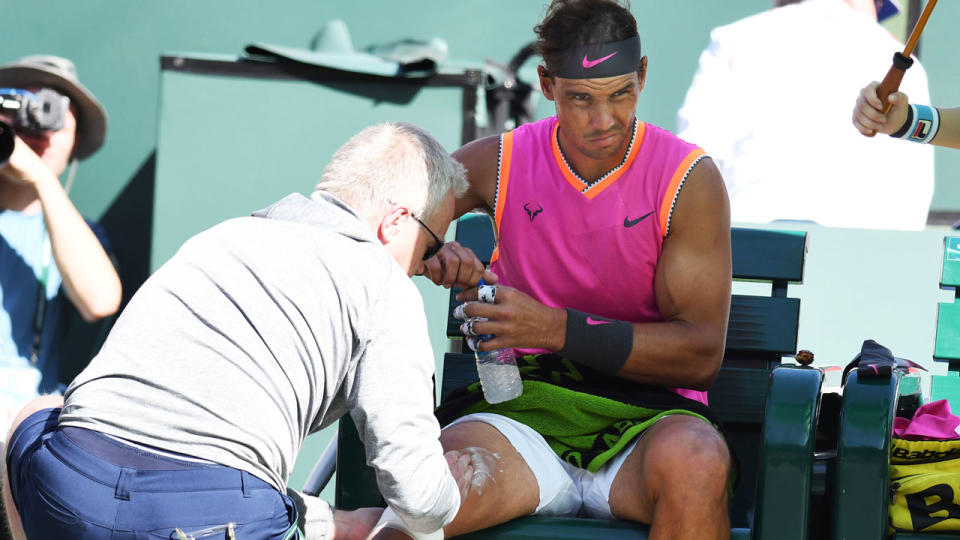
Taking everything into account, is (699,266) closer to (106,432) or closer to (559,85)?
(559,85)

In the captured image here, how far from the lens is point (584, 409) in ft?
8.09

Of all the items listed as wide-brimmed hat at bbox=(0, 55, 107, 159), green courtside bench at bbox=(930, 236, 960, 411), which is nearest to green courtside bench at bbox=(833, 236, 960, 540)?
green courtside bench at bbox=(930, 236, 960, 411)

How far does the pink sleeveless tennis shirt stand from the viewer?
2.57m

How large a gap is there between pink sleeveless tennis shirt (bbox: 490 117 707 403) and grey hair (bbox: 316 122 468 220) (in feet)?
1.69

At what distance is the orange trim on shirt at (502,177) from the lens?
272cm

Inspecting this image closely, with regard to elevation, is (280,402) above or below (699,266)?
below

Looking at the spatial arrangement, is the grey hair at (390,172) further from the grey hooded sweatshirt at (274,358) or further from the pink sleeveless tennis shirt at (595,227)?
the pink sleeveless tennis shirt at (595,227)

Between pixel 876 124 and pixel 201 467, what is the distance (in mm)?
1831

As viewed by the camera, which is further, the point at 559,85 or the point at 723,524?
the point at 559,85

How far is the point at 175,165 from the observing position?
4.21 m

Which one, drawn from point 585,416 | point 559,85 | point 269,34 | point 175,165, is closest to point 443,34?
point 269,34

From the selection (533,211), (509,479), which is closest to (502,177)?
(533,211)

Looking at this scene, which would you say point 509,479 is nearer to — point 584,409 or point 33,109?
point 584,409

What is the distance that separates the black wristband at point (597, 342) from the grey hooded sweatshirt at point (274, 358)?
478mm
